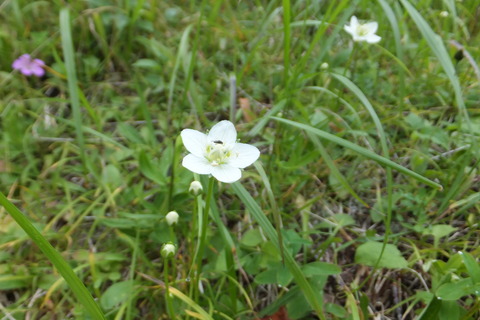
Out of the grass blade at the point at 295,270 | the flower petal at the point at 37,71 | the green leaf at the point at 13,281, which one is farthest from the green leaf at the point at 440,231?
the flower petal at the point at 37,71

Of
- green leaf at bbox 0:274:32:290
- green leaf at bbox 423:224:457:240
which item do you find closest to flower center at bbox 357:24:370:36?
green leaf at bbox 423:224:457:240

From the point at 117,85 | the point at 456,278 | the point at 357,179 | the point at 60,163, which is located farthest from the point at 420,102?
the point at 60,163

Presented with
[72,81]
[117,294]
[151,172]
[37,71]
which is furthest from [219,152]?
[37,71]

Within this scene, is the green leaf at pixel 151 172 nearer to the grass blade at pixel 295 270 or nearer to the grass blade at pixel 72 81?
the grass blade at pixel 72 81

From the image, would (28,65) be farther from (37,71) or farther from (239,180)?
(239,180)

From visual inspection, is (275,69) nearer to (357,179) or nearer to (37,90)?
(357,179)

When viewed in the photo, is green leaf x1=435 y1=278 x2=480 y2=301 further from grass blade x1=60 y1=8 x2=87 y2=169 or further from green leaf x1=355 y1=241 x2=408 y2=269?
grass blade x1=60 y1=8 x2=87 y2=169

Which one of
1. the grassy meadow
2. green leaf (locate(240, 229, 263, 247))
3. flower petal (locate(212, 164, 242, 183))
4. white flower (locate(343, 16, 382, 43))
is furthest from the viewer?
white flower (locate(343, 16, 382, 43))

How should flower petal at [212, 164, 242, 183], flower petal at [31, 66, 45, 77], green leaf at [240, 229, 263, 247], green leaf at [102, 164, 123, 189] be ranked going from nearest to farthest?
flower petal at [212, 164, 242, 183]
green leaf at [240, 229, 263, 247]
green leaf at [102, 164, 123, 189]
flower petal at [31, 66, 45, 77]
